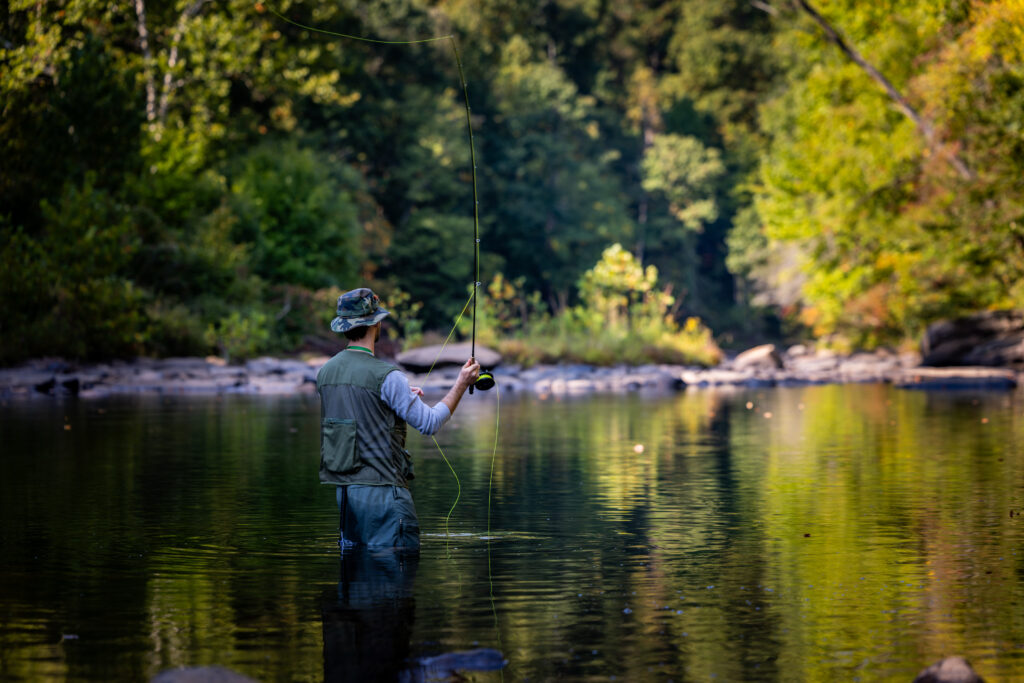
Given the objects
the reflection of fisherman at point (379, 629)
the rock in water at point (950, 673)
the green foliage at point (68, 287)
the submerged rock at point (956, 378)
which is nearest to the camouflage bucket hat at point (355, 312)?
the reflection of fisherman at point (379, 629)

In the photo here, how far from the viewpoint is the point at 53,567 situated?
8398 mm

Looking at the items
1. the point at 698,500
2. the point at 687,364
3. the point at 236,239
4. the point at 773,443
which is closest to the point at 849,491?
the point at 698,500

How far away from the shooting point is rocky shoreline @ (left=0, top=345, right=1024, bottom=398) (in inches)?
1123

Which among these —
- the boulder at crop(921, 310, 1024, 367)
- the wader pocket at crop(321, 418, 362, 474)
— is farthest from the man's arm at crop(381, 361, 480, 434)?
the boulder at crop(921, 310, 1024, 367)

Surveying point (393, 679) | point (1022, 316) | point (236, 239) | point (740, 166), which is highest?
Result: point (740, 166)

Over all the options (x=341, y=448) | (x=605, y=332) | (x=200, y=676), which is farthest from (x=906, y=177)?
(x=200, y=676)

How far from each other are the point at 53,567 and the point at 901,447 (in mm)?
10477

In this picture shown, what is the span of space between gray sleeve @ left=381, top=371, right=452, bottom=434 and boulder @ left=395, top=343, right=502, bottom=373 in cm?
2298

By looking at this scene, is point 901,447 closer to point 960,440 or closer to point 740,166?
point 960,440

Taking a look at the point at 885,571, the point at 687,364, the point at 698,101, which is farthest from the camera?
the point at 698,101

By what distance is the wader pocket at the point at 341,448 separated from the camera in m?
8.28

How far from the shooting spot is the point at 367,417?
27.4 feet

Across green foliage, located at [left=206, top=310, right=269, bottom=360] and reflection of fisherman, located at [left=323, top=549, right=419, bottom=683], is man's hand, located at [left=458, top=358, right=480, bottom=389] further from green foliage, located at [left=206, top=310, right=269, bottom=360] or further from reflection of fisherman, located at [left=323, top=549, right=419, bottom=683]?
green foliage, located at [left=206, top=310, right=269, bottom=360]

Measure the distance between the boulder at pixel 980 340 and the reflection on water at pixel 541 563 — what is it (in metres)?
17.6
